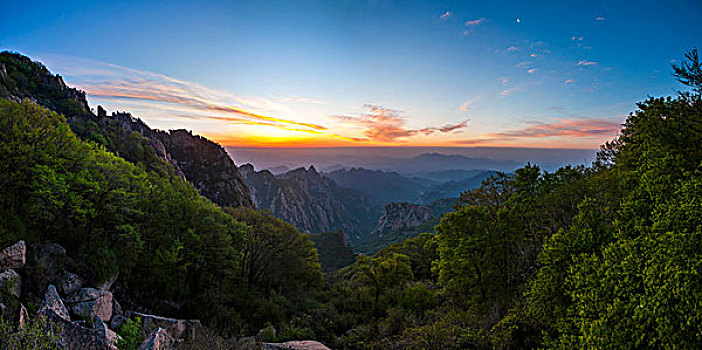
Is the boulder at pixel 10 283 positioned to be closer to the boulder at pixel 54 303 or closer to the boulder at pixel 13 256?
the boulder at pixel 13 256

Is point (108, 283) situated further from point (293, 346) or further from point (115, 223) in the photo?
point (293, 346)

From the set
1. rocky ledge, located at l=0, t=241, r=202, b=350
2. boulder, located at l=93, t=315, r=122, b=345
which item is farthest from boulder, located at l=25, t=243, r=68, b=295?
boulder, located at l=93, t=315, r=122, b=345

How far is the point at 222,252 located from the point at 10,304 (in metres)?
16.9

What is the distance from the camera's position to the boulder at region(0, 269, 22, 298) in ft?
38.7

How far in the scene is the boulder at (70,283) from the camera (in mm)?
14594

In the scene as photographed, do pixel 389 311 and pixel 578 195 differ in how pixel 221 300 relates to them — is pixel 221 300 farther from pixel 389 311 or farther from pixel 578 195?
pixel 578 195

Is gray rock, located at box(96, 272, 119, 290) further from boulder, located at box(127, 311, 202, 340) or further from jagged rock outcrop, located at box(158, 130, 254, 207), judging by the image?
jagged rock outcrop, located at box(158, 130, 254, 207)

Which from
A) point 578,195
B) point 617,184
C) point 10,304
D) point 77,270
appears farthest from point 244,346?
point 578,195

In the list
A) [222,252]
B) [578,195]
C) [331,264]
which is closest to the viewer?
[578,195]

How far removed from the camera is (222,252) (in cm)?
2803

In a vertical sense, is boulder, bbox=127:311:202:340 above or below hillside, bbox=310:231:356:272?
above

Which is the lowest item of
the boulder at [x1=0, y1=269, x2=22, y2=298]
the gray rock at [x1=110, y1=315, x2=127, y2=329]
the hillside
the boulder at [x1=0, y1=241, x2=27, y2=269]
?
the hillside

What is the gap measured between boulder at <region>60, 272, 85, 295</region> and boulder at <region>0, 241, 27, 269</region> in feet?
6.13

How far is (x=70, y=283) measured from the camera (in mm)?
14961
